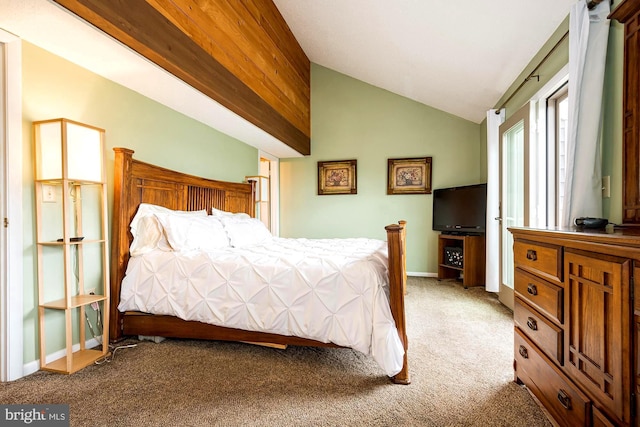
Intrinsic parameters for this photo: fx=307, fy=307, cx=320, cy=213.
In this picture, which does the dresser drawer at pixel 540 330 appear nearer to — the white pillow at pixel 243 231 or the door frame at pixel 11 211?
the white pillow at pixel 243 231

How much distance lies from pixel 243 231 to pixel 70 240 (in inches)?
58.4

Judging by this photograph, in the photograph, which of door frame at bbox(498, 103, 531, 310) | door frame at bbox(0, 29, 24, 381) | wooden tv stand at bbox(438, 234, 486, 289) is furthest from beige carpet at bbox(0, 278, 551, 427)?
wooden tv stand at bbox(438, 234, 486, 289)

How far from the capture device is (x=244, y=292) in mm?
2125

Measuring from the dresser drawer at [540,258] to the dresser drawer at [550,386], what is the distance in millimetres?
404

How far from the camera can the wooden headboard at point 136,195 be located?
241 centimetres

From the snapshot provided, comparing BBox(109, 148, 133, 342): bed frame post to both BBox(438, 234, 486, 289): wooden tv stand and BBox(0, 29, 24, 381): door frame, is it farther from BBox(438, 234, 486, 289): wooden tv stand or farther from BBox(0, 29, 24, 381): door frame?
BBox(438, 234, 486, 289): wooden tv stand

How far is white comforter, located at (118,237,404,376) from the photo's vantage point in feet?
6.06

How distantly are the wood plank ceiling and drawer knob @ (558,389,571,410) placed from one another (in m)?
2.88

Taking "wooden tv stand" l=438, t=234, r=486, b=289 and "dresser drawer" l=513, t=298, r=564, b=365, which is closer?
"dresser drawer" l=513, t=298, r=564, b=365

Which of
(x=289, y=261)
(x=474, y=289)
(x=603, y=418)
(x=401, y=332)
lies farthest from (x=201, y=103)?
(x=474, y=289)

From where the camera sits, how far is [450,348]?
2320mm

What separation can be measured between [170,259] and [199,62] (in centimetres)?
157

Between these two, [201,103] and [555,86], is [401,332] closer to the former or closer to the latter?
[555,86]

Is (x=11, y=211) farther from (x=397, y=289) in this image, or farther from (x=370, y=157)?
(x=370, y=157)
